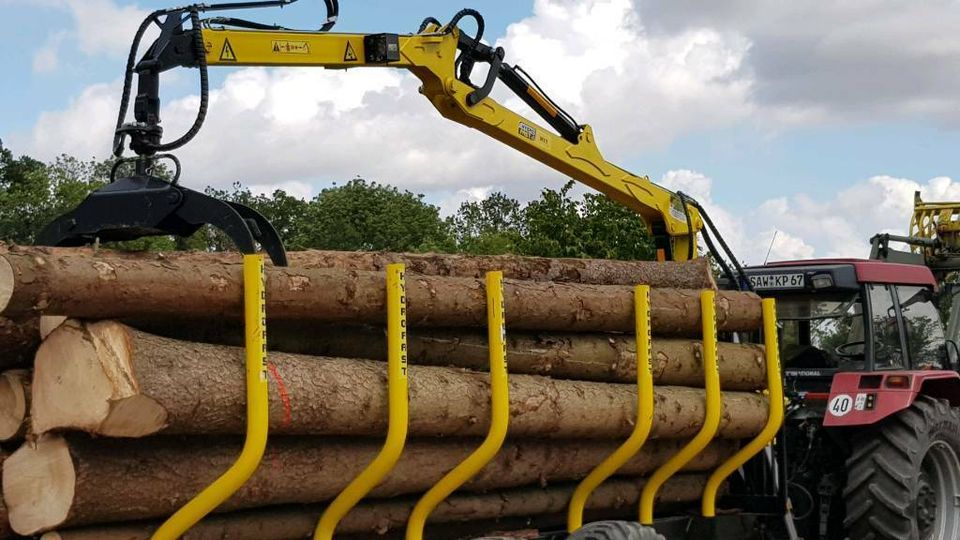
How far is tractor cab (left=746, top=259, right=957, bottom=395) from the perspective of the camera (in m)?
9.23

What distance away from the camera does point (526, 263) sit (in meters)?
7.21

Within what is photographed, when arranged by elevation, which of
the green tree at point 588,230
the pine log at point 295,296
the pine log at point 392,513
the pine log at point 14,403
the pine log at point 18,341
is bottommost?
the pine log at point 392,513

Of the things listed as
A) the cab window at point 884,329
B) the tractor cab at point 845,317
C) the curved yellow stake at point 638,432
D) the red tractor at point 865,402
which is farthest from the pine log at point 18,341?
the cab window at point 884,329

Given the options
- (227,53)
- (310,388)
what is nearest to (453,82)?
(227,53)

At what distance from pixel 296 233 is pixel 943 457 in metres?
33.5

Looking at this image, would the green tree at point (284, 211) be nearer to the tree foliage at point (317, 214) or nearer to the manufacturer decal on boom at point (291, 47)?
the tree foliage at point (317, 214)

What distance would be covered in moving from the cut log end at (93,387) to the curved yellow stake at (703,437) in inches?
134

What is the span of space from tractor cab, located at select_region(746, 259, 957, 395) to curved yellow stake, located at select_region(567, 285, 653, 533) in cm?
263

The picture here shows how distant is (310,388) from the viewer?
17.2 ft

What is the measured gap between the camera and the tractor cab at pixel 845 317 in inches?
363

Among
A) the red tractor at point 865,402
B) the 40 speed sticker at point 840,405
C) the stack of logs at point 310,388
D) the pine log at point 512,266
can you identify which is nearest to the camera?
the stack of logs at point 310,388

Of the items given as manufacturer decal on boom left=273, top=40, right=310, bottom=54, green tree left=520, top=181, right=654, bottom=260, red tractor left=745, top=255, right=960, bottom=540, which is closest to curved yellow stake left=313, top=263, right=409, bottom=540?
manufacturer decal on boom left=273, top=40, right=310, bottom=54

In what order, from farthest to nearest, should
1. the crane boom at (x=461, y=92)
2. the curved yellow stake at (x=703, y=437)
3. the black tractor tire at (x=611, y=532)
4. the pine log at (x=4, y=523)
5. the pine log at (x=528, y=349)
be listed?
the crane boom at (x=461, y=92) → the curved yellow stake at (x=703, y=437) → the black tractor tire at (x=611, y=532) → the pine log at (x=528, y=349) → the pine log at (x=4, y=523)

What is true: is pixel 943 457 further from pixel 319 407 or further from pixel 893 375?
pixel 319 407
